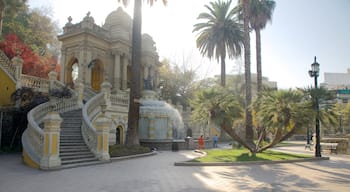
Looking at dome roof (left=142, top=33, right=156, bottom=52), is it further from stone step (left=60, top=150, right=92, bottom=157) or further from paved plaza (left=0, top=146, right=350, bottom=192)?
paved plaza (left=0, top=146, right=350, bottom=192)

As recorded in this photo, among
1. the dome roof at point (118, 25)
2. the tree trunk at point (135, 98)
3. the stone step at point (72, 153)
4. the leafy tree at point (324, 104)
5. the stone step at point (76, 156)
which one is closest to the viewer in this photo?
the stone step at point (76, 156)

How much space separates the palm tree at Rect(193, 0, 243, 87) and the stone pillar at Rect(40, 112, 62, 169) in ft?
85.4

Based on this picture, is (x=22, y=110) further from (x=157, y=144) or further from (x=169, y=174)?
(x=169, y=174)

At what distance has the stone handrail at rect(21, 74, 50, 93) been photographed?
20.7 meters

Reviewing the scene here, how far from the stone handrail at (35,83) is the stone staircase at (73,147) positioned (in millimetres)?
4362

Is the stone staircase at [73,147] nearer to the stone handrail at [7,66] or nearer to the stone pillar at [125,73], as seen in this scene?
the stone handrail at [7,66]

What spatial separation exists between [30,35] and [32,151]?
2780 cm

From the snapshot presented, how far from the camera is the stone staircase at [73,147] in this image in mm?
13445

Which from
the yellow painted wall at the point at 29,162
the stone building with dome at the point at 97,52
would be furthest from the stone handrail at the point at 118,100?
the yellow painted wall at the point at 29,162

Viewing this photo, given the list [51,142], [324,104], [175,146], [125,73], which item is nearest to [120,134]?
[175,146]

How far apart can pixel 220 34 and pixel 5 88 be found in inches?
984

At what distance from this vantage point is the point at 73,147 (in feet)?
48.5

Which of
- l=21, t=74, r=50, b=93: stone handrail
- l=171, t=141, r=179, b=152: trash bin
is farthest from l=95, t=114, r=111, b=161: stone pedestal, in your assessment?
l=21, t=74, r=50, b=93: stone handrail

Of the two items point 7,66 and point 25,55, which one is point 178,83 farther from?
point 7,66
